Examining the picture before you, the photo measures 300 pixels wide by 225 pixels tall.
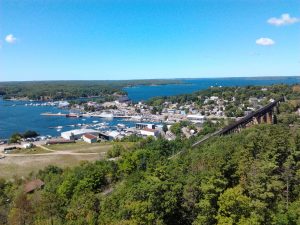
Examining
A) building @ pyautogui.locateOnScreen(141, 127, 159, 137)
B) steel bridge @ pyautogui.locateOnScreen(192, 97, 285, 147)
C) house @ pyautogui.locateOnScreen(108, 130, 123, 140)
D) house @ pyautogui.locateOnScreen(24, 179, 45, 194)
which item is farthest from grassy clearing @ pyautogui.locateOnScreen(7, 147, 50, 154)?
A: steel bridge @ pyautogui.locateOnScreen(192, 97, 285, 147)

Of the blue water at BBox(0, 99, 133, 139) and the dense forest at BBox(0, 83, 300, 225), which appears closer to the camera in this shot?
the dense forest at BBox(0, 83, 300, 225)

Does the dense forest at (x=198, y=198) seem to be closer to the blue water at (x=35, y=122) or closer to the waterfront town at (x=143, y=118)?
the waterfront town at (x=143, y=118)

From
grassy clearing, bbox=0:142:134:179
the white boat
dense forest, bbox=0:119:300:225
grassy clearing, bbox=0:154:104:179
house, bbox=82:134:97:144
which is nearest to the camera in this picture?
dense forest, bbox=0:119:300:225

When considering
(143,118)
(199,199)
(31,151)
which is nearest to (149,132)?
(31,151)

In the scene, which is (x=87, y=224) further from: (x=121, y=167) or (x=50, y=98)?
(x=50, y=98)

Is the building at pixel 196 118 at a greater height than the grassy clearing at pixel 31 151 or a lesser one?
greater

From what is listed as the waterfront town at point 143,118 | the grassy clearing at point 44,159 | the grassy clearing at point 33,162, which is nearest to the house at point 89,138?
the waterfront town at point 143,118

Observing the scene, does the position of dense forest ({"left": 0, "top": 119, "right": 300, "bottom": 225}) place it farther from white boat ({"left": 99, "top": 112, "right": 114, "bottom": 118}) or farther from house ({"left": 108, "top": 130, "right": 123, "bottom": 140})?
white boat ({"left": 99, "top": 112, "right": 114, "bottom": 118})

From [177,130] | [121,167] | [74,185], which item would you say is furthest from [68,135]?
[74,185]

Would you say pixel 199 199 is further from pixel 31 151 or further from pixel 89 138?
pixel 89 138
